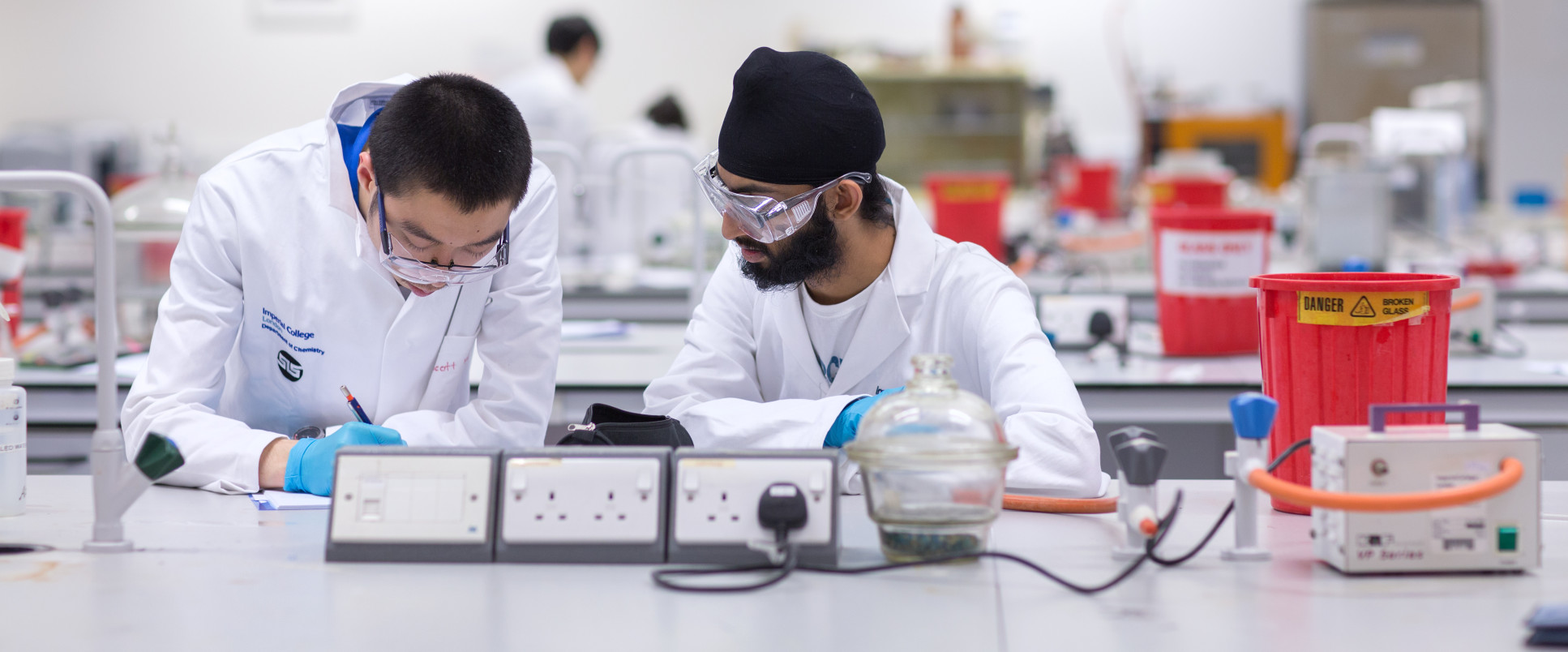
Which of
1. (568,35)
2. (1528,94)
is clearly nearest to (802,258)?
(568,35)

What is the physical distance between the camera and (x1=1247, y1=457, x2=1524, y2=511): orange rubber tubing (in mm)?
993

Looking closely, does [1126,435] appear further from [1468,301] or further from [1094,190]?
[1094,190]

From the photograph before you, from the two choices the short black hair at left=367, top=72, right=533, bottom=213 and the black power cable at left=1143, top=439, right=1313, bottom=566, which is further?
the short black hair at left=367, top=72, right=533, bottom=213

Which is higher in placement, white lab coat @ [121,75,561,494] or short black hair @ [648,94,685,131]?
short black hair @ [648,94,685,131]

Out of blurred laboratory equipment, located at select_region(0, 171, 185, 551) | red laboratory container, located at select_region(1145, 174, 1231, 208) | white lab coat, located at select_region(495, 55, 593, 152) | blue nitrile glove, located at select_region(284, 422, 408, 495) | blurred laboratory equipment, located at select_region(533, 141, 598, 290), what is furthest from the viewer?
white lab coat, located at select_region(495, 55, 593, 152)

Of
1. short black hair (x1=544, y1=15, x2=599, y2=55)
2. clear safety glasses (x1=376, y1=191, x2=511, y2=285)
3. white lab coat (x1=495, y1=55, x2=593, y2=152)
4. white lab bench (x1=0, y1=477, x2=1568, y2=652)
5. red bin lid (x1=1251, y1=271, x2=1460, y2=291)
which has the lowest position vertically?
white lab bench (x1=0, y1=477, x2=1568, y2=652)

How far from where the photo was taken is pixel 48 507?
4.36 ft

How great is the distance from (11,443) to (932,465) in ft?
3.16

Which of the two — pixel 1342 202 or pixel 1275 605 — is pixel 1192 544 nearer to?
pixel 1275 605

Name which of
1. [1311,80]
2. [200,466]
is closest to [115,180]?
A: [200,466]

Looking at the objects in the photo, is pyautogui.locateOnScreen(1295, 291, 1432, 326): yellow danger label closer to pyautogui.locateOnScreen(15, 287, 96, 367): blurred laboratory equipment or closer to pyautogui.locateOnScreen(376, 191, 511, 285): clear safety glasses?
pyautogui.locateOnScreen(376, 191, 511, 285): clear safety glasses

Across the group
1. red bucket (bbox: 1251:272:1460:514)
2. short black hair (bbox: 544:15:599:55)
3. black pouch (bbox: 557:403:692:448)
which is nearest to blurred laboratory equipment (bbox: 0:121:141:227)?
short black hair (bbox: 544:15:599:55)

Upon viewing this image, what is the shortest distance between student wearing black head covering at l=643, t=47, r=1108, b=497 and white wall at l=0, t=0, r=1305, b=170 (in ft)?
21.0

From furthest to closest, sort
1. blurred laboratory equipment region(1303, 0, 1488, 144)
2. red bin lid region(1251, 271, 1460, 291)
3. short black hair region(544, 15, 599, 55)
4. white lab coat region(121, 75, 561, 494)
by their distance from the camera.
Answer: blurred laboratory equipment region(1303, 0, 1488, 144), short black hair region(544, 15, 599, 55), white lab coat region(121, 75, 561, 494), red bin lid region(1251, 271, 1460, 291)
